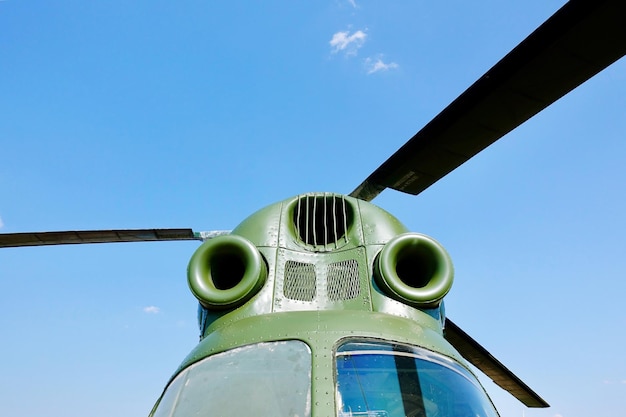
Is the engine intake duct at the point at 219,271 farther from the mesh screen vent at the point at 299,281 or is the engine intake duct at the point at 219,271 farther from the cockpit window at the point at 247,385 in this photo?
→ the cockpit window at the point at 247,385

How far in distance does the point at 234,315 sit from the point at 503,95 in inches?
94.4

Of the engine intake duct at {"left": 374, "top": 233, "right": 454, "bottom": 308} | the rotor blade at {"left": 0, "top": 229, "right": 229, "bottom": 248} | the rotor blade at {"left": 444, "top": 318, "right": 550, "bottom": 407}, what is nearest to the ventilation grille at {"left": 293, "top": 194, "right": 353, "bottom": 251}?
the engine intake duct at {"left": 374, "top": 233, "right": 454, "bottom": 308}

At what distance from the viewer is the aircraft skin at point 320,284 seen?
307cm

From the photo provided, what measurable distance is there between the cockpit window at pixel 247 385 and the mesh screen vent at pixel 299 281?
738 millimetres

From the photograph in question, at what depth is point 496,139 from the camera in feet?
11.2

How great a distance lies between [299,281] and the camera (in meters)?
3.79

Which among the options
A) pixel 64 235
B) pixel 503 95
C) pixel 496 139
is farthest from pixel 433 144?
pixel 64 235

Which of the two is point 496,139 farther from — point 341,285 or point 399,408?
point 399,408

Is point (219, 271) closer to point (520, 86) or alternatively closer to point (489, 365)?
point (520, 86)

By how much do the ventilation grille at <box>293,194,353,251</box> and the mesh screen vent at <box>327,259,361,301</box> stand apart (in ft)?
0.86

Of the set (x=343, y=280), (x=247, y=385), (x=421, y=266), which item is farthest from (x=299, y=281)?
(x=247, y=385)

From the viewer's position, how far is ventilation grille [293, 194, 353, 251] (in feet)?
13.7

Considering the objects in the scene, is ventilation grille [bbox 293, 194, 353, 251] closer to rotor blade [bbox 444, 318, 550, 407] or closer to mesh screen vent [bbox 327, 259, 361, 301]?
mesh screen vent [bbox 327, 259, 361, 301]

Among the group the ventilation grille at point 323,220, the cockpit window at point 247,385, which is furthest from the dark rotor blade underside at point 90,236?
the cockpit window at point 247,385
